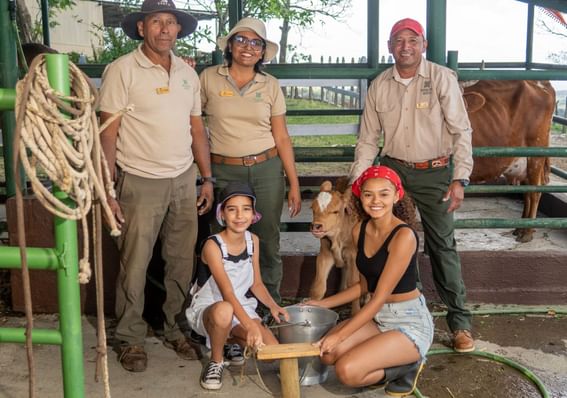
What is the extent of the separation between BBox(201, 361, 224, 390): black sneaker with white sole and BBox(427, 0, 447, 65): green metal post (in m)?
2.21

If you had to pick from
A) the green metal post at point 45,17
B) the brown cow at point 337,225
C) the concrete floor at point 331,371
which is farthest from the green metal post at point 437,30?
the green metal post at point 45,17

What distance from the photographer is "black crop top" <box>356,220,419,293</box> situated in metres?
3.46

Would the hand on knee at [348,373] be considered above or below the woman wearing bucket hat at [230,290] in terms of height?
below

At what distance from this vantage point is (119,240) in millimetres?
3812

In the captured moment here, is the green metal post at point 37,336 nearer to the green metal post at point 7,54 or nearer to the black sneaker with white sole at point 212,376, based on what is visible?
the black sneaker with white sole at point 212,376

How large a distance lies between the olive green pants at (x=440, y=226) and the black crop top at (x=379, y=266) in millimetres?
552

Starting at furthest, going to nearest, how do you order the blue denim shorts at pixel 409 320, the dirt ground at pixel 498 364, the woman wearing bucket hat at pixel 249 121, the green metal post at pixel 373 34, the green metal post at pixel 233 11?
the green metal post at pixel 373 34 < the green metal post at pixel 233 11 < the woman wearing bucket hat at pixel 249 121 < the dirt ground at pixel 498 364 < the blue denim shorts at pixel 409 320

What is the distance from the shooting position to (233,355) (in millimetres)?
3854

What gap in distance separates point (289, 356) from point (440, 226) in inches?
53.5

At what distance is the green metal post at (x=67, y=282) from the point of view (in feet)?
6.53

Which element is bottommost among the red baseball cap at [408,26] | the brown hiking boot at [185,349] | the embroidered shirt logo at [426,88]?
the brown hiking boot at [185,349]

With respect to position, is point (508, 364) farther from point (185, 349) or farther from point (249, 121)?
point (249, 121)

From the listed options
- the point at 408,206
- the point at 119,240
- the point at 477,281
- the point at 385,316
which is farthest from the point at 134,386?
the point at 477,281

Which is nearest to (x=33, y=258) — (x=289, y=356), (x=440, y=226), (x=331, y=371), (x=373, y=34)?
(x=289, y=356)
